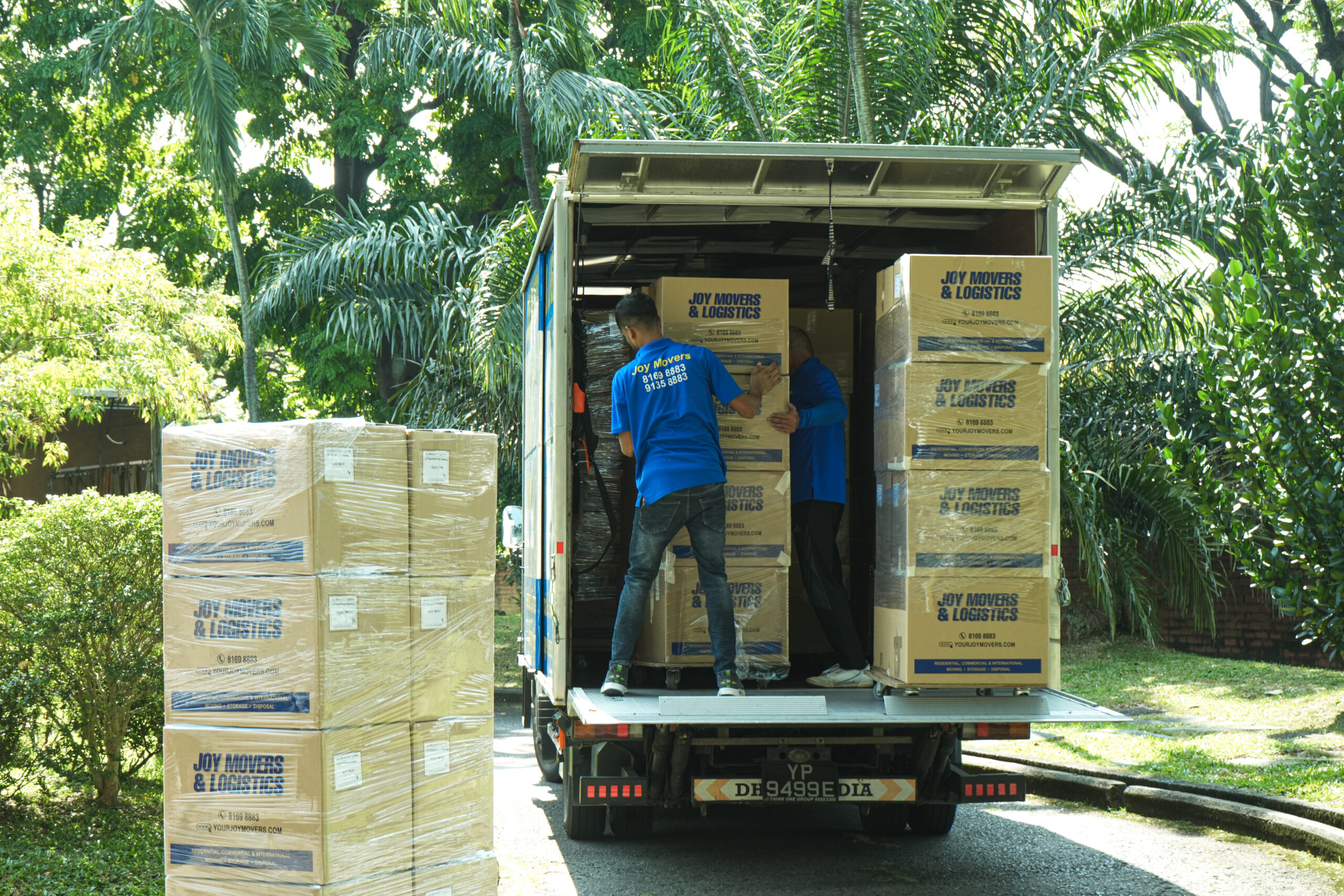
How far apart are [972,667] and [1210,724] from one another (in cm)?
522

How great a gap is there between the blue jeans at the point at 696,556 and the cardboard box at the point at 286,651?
1.53 m

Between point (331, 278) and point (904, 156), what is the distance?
11673mm

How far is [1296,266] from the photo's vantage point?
603 centimetres

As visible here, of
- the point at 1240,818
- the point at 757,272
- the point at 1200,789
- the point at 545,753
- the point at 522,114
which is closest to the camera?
the point at 1240,818

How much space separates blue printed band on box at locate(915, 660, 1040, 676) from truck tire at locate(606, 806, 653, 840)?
175cm

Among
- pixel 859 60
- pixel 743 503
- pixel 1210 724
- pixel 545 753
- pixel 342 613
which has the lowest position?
pixel 1210 724

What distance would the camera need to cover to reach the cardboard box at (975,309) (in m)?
4.88

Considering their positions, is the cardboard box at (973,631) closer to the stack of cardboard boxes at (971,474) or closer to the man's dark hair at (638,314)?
the stack of cardboard boxes at (971,474)

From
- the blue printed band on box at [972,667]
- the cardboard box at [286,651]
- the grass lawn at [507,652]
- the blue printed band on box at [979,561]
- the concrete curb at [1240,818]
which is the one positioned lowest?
the grass lawn at [507,652]

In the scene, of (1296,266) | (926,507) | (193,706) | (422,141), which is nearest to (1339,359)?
(1296,266)

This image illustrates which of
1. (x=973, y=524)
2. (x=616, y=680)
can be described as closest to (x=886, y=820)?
(x=616, y=680)

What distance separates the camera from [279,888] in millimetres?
3543

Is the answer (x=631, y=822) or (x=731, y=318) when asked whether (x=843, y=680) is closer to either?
(x=631, y=822)

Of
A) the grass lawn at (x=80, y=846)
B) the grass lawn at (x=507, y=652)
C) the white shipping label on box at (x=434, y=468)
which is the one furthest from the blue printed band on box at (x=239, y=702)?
the grass lawn at (x=507, y=652)
